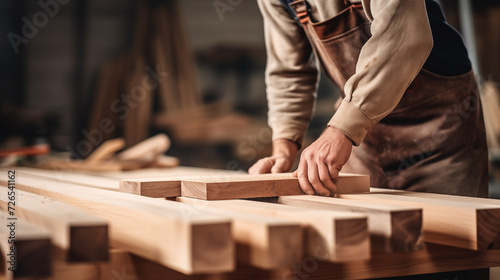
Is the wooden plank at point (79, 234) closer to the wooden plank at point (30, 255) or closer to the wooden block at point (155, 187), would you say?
the wooden plank at point (30, 255)

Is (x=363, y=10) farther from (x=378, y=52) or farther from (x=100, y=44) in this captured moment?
(x=100, y=44)

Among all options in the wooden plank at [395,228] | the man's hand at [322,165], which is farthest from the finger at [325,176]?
the wooden plank at [395,228]

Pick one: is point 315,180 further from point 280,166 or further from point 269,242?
point 269,242

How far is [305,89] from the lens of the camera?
8.25 feet

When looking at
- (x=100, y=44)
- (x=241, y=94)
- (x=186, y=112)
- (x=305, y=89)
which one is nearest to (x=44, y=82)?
(x=100, y=44)

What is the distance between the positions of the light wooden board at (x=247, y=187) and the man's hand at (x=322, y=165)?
0.13 feet

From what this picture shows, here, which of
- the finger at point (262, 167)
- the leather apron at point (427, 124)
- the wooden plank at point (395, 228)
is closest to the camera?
the wooden plank at point (395, 228)

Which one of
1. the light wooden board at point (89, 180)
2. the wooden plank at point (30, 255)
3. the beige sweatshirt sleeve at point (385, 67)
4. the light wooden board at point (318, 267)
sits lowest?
the light wooden board at point (318, 267)

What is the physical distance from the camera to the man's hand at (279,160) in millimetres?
2061

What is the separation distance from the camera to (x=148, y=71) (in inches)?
286

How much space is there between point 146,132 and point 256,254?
20.2ft

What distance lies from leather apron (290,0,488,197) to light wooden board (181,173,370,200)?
0.59 metres

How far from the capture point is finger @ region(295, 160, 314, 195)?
1.63m

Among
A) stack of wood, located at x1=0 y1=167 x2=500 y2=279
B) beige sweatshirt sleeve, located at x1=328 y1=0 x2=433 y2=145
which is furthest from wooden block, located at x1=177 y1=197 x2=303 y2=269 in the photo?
beige sweatshirt sleeve, located at x1=328 y1=0 x2=433 y2=145
